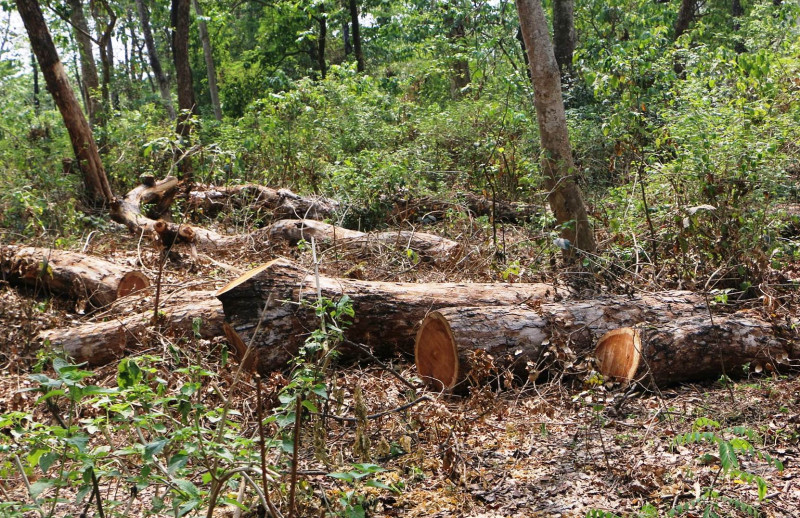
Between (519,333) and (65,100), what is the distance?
7983mm

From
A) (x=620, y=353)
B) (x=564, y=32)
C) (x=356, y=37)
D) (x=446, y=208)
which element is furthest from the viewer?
(x=356, y=37)

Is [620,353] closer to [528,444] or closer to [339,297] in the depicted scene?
[528,444]

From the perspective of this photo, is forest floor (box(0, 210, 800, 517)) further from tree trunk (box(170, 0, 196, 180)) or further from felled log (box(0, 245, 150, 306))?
tree trunk (box(170, 0, 196, 180))

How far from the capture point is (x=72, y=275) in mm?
6684

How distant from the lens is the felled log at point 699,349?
4.80 metres

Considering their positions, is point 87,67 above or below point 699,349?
above

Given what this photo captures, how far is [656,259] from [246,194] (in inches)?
225

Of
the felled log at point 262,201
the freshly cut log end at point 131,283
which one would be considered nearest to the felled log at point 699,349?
the freshly cut log end at point 131,283

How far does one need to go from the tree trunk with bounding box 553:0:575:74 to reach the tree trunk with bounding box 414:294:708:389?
8478 mm

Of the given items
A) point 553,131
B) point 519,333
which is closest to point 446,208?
point 553,131

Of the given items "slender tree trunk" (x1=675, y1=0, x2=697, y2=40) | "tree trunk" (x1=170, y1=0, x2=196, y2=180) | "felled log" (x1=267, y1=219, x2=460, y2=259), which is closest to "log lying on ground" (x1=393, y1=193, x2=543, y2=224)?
"felled log" (x1=267, y1=219, x2=460, y2=259)

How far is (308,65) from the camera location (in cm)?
2069

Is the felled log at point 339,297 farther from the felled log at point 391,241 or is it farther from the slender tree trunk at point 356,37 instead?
the slender tree trunk at point 356,37

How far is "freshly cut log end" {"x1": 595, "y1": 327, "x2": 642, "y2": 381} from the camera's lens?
15.4ft
